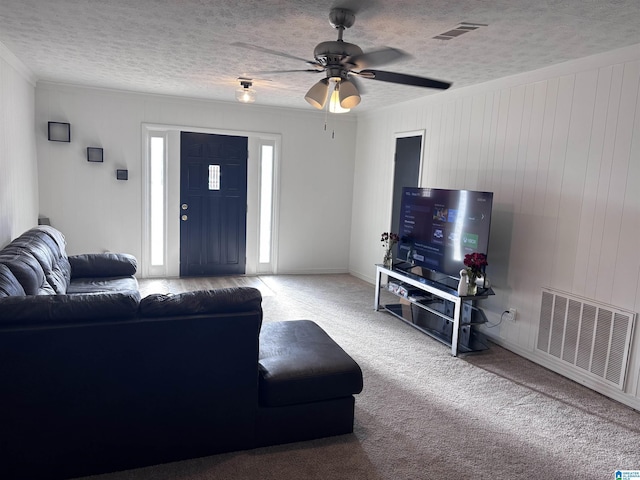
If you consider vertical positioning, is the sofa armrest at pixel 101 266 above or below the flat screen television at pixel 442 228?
below

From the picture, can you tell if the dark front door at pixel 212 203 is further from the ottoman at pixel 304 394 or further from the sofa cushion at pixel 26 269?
the ottoman at pixel 304 394

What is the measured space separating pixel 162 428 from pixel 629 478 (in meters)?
2.47

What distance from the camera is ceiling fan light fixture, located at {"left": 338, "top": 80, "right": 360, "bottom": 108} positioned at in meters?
2.74

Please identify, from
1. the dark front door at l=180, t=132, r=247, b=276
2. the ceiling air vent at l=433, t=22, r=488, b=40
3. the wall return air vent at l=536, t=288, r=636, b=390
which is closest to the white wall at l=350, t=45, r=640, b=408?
the wall return air vent at l=536, t=288, r=636, b=390

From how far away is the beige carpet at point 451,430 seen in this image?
2.32 m

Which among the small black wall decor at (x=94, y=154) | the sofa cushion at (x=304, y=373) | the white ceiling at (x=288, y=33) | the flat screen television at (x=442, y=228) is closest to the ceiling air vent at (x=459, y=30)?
the white ceiling at (x=288, y=33)

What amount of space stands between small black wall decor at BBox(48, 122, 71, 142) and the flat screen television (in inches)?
164

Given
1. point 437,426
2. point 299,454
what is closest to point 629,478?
point 437,426

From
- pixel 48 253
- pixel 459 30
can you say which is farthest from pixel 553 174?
pixel 48 253

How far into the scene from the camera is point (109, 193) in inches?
228

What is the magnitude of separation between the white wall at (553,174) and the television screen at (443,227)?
1.23 feet

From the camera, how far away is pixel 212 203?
6.29 metres

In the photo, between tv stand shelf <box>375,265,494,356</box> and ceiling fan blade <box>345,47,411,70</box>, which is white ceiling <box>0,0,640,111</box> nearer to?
ceiling fan blade <box>345,47,411,70</box>

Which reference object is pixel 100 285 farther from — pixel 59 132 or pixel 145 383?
pixel 59 132
